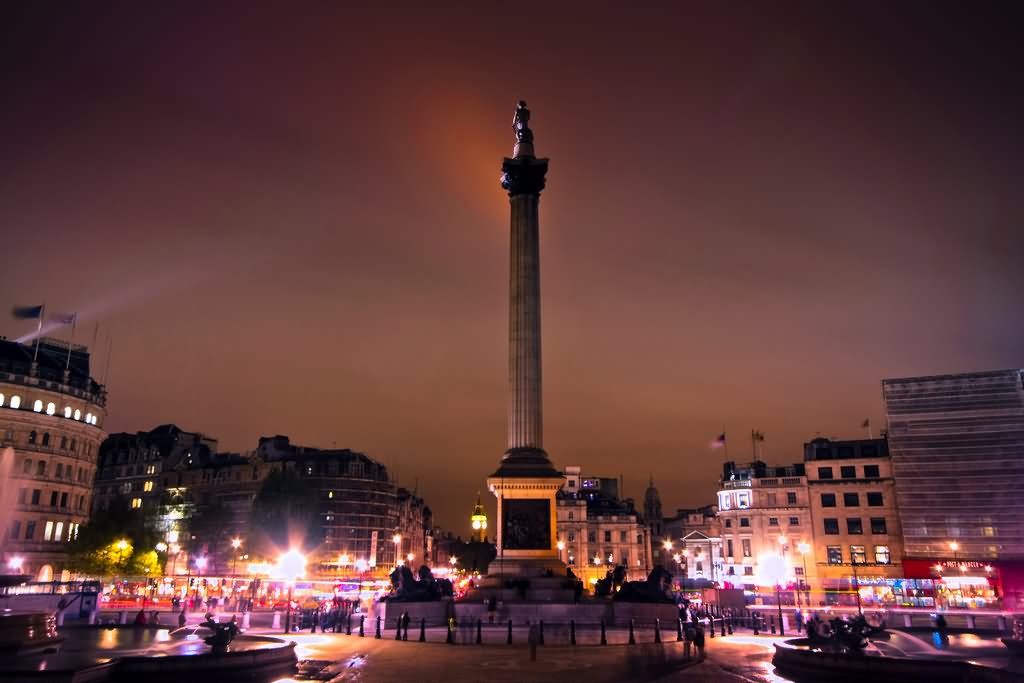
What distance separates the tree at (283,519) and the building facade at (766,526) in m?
47.9

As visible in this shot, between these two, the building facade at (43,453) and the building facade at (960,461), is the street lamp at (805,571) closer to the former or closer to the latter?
the building facade at (960,461)

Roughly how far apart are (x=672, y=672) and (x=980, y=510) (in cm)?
6327

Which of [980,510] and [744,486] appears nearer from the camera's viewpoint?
[980,510]

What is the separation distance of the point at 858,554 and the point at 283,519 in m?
62.7

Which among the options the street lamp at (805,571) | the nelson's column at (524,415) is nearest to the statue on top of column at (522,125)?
the nelson's column at (524,415)

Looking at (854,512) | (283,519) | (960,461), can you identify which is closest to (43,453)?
(283,519)

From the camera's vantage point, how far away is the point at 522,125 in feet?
188

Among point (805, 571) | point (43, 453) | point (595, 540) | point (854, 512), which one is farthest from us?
point (595, 540)

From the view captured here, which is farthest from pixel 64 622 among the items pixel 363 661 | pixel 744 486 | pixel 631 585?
pixel 744 486

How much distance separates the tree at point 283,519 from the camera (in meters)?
80.6

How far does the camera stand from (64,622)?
1575 inches

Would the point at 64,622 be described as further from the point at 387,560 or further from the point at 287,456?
the point at 387,560

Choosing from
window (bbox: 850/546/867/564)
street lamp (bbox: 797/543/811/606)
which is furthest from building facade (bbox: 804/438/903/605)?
street lamp (bbox: 797/543/811/606)

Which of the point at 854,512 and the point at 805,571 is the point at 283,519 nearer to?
the point at 805,571
